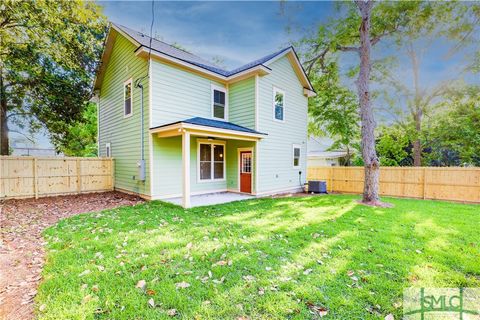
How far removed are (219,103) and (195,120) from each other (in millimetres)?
2586

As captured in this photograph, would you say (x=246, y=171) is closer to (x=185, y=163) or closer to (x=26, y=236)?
(x=185, y=163)

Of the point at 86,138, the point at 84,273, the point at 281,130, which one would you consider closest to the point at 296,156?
the point at 281,130

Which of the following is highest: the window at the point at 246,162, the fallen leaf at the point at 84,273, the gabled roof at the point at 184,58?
the gabled roof at the point at 184,58

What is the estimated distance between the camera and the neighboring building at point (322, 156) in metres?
21.6

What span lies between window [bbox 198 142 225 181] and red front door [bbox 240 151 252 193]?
1038 millimetres

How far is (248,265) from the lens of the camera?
10.6 ft

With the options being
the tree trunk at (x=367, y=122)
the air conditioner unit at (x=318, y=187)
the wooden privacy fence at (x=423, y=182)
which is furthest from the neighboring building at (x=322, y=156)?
the tree trunk at (x=367, y=122)

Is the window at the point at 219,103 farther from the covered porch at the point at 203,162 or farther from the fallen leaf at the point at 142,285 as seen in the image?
the fallen leaf at the point at 142,285

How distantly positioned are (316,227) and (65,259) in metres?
4.83

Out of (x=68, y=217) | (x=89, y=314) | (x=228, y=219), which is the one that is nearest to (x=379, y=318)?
(x=89, y=314)

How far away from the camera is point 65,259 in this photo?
3387 millimetres

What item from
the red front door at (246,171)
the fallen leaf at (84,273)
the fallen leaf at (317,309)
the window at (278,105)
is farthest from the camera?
the window at (278,105)

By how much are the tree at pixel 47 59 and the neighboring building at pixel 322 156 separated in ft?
61.6

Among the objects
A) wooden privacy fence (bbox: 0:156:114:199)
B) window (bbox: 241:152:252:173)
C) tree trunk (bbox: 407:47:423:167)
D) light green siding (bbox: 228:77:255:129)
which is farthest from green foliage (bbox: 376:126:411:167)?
wooden privacy fence (bbox: 0:156:114:199)
